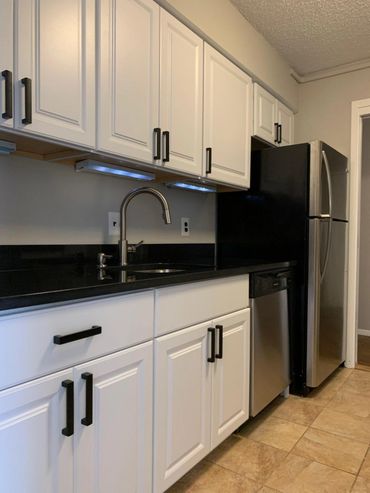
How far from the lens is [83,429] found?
38.6 inches

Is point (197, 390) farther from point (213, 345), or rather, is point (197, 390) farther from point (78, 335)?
point (78, 335)

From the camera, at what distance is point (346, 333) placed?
286 cm

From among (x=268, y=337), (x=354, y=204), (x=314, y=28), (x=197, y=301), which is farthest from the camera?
(x=354, y=204)

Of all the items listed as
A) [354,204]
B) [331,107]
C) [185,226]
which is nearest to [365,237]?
[354,204]

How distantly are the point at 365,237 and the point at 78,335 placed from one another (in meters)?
3.69

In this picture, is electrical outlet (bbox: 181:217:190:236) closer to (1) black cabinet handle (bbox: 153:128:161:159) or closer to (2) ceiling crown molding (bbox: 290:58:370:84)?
(1) black cabinet handle (bbox: 153:128:161:159)

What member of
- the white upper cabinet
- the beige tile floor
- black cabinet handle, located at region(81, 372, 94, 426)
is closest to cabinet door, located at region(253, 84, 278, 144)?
the white upper cabinet

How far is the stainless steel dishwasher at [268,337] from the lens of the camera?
73.2 inches

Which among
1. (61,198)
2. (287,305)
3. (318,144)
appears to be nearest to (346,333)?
(287,305)

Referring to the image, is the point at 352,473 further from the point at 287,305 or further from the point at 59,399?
the point at 59,399

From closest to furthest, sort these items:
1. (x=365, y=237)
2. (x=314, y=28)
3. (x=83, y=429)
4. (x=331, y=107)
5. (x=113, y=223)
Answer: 1. (x=83, y=429)
2. (x=113, y=223)
3. (x=314, y=28)
4. (x=331, y=107)
5. (x=365, y=237)

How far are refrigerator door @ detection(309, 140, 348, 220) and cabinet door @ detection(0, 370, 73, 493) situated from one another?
186 cm

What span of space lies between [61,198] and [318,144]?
5.19 feet

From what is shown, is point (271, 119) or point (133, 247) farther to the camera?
point (271, 119)
